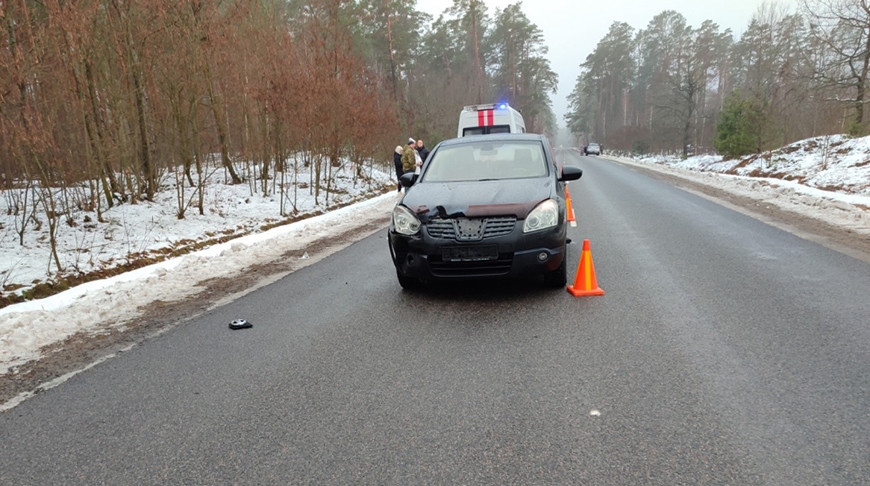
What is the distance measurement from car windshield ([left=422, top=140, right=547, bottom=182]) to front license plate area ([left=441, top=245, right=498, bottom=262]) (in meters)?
1.48

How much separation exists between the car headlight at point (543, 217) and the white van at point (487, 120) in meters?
12.7

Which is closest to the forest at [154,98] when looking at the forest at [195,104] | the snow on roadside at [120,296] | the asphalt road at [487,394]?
the forest at [195,104]

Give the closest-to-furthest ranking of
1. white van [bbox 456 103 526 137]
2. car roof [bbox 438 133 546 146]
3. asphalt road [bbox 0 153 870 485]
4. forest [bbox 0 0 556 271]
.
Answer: asphalt road [bbox 0 153 870 485], car roof [bbox 438 133 546 146], forest [bbox 0 0 556 271], white van [bbox 456 103 526 137]

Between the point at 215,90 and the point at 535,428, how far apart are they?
14.7 meters

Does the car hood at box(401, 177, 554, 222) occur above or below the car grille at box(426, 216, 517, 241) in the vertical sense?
above

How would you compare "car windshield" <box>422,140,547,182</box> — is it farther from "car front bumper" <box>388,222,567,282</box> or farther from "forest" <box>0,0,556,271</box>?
"forest" <box>0,0,556,271</box>

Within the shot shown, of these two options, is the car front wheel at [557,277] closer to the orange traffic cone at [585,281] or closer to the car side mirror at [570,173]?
the orange traffic cone at [585,281]

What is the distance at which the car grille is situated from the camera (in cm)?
472

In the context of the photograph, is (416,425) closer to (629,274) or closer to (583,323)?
(583,323)

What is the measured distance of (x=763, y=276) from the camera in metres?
5.55

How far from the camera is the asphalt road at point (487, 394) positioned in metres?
2.40

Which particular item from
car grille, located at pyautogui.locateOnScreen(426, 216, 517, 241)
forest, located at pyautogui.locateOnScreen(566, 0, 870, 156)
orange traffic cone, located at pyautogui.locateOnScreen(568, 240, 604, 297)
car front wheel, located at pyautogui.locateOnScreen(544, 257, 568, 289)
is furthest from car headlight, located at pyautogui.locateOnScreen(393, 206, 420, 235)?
forest, located at pyautogui.locateOnScreen(566, 0, 870, 156)

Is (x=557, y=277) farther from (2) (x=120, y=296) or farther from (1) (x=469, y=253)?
(2) (x=120, y=296)

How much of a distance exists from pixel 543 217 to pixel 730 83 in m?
72.0
